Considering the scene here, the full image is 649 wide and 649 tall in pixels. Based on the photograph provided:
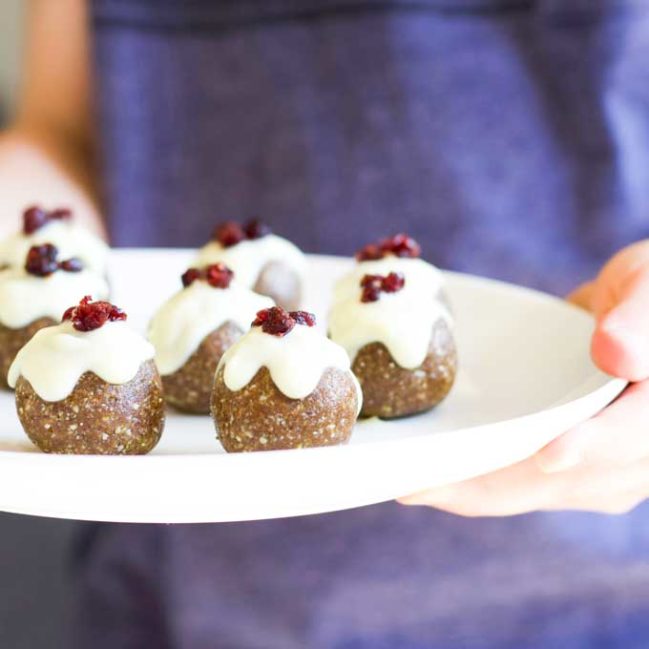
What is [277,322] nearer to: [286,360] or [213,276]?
[286,360]

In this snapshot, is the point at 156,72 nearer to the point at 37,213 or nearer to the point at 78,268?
the point at 37,213

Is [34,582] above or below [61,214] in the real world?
below

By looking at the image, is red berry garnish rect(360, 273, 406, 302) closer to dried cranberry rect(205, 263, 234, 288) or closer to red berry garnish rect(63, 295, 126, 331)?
dried cranberry rect(205, 263, 234, 288)

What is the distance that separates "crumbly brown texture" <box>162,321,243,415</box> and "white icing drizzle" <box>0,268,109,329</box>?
15cm

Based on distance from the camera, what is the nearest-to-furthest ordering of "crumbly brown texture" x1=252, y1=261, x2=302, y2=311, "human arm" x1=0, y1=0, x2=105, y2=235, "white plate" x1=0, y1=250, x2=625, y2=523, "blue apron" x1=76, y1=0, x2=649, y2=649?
"white plate" x1=0, y1=250, x2=625, y2=523
"crumbly brown texture" x1=252, y1=261, x2=302, y2=311
"blue apron" x1=76, y1=0, x2=649, y2=649
"human arm" x1=0, y1=0, x2=105, y2=235

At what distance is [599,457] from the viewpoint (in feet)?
3.27

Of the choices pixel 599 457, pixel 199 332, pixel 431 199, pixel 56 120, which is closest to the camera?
pixel 599 457

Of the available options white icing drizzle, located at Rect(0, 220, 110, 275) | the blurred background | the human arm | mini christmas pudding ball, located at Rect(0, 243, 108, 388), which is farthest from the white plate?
the blurred background

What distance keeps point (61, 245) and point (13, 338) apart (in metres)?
0.17

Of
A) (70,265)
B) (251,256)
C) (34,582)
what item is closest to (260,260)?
(251,256)

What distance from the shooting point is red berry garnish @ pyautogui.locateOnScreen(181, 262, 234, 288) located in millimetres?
1253

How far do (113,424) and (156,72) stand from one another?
0.93 metres

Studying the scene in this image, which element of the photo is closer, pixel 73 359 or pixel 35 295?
pixel 73 359

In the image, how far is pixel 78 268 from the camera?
1.32m
